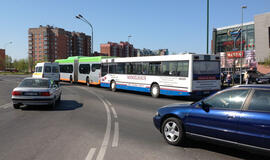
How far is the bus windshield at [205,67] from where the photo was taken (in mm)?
13531

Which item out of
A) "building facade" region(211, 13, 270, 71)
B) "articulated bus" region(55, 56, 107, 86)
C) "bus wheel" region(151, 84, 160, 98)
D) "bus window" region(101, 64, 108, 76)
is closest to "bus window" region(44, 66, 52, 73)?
"articulated bus" region(55, 56, 107, 86)

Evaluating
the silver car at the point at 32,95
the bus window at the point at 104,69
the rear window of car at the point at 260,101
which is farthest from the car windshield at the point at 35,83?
the bus window at the point at 104,69

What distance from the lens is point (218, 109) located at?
4.55 metres

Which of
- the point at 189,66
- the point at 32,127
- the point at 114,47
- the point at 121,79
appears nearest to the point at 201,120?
the point at 32,127

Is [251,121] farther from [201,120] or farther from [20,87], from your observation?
[20,87]

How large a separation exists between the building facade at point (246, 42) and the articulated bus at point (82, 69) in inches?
898

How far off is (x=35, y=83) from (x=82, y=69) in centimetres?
1620

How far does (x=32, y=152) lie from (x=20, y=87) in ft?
19.8

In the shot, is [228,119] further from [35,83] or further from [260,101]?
[35,83]

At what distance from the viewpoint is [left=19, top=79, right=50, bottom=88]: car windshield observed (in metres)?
10.2

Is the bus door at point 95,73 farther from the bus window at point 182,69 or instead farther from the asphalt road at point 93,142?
the asphalt road at point 93,142

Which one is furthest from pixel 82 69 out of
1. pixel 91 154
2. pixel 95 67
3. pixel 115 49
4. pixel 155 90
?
pixel 115 49

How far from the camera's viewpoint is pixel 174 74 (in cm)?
1444

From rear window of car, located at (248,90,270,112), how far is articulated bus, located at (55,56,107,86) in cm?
1942
